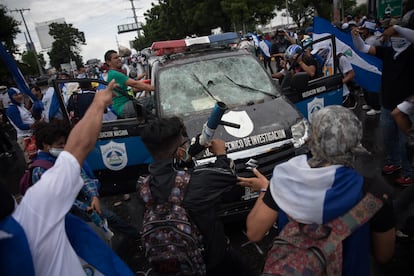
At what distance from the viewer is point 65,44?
8044 cm

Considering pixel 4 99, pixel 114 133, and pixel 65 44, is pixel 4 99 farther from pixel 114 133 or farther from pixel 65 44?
pixel 65 44

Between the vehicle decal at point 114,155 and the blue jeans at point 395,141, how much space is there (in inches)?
129

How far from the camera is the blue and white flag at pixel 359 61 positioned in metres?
5.31

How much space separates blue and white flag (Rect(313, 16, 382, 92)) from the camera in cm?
531

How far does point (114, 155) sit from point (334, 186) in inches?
114

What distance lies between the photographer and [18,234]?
42.2 inches

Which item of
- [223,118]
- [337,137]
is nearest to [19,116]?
[223,118]

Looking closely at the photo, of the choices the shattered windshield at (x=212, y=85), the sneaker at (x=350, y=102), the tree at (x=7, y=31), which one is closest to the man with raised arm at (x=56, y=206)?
the shattered windshield at (x=212, y=85)

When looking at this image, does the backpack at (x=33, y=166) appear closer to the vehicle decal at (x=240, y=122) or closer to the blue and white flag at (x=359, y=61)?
the vehicle decal at (x=240, y=122)

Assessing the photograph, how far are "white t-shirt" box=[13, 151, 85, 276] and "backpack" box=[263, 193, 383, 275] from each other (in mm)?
937

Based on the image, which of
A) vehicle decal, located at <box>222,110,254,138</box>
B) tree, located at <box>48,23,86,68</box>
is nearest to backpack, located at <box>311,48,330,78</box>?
vehicle decal, located at <box>222,110,254,138</box>

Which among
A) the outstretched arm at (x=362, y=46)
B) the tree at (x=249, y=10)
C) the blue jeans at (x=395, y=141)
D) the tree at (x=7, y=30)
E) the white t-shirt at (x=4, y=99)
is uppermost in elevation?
the tree at (x=7, y=30)

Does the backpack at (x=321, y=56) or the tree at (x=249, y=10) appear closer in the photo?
the backpack at (x=321, y=56)

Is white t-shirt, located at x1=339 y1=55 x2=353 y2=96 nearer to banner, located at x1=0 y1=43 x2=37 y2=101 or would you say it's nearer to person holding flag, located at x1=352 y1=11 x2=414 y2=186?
person holding flag, located at x1=352 y1=11 x2=414 y2=186
